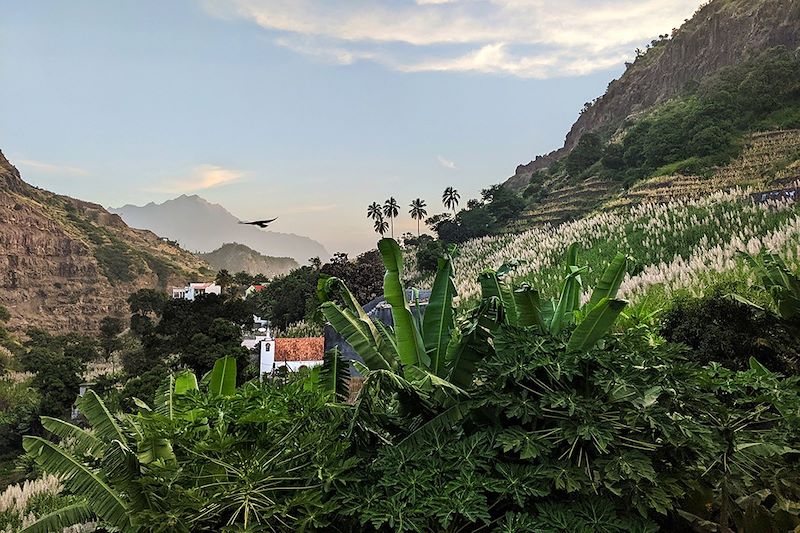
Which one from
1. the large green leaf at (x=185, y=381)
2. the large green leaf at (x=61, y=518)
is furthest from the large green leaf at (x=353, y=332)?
the large green leaf at (x=61, y=518)

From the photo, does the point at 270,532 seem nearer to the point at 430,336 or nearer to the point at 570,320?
the point at 430,336

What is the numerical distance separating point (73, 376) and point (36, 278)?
41.9 metres

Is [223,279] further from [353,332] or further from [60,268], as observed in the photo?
[353,332]

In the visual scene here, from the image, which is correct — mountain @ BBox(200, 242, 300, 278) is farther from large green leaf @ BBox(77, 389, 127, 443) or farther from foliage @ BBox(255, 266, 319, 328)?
large green leaf @ BBox(77, 389, 127, 443)

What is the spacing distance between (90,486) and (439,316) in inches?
47.9

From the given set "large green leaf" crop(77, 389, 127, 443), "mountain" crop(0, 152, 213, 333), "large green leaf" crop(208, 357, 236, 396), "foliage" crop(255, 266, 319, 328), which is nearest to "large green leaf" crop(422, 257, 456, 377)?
"large green leaf" crop(208, 357, 236, 396)

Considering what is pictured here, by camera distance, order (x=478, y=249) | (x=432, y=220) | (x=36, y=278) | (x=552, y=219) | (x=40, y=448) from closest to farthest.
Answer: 1. (x=40, y=448)
2. (x=478, y=249)
3. (x=552, y=219)
4. (x=432, y=220)
5. (x=36, y=278)

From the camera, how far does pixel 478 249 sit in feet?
71.8

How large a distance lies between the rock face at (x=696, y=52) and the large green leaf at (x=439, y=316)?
43652mm

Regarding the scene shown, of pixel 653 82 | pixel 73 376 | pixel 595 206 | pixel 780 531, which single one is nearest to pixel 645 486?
pixel 780 531

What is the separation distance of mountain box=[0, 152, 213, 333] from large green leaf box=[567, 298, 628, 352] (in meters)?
55.3

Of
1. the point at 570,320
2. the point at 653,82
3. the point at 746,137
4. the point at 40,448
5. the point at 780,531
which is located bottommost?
the point at 780,531

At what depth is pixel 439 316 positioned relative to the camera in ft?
7.01

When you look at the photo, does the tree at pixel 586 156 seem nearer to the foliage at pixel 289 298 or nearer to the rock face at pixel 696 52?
the rock face at pixel 696 52
